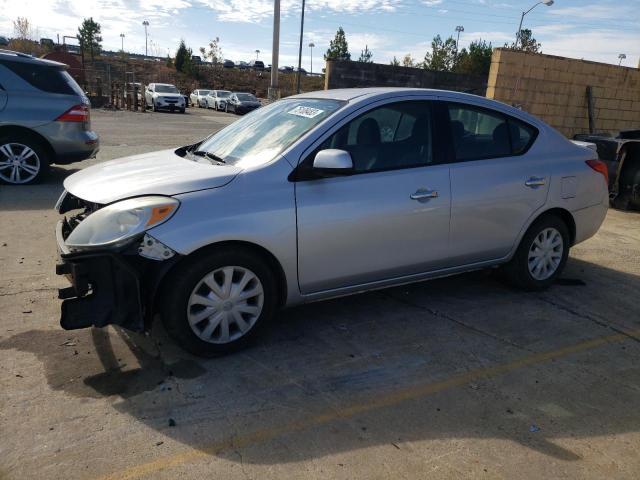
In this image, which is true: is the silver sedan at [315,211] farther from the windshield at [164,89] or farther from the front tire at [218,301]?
the windshield at [164,89]

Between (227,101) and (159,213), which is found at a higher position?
(159,213)

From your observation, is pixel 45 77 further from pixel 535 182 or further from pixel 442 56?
pixel 442 56

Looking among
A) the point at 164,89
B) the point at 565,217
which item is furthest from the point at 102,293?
the point at 164,89

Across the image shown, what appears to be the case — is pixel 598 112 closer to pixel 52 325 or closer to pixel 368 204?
pixel 368 204

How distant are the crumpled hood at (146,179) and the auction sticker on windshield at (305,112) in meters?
0.76

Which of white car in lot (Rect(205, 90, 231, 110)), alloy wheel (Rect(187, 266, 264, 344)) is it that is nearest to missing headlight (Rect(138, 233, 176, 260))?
alloy wheel (Rect(187, 266, 264, 344))

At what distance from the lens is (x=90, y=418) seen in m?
2.96

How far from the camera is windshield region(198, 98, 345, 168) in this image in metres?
3.95

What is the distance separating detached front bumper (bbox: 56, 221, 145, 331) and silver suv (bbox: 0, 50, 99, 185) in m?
5.88

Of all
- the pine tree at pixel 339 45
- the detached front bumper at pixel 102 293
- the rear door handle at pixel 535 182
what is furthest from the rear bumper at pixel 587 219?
the pine tree at pixel 339 45

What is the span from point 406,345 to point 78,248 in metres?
2.25

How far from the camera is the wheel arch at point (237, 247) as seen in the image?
11.1 feet

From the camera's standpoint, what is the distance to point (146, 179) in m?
3.68

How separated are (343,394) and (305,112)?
6.94 ft
